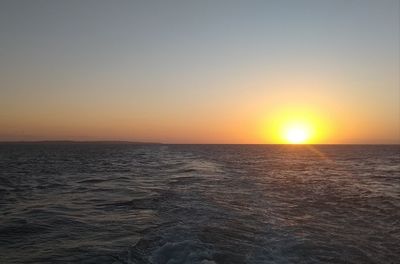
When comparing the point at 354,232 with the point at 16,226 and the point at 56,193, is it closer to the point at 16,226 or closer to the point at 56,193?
the point at 16,226

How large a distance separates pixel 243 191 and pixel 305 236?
10.3 metres

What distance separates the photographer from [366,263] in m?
9.09

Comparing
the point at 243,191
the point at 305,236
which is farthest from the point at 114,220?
the point at 243,191

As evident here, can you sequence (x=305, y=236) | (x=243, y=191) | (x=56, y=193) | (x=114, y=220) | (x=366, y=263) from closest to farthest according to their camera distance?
(x=366, y=263) < (x=305, y=236) < (x=114, y=220) < (x=56, y=193) < (x=243, y=191)

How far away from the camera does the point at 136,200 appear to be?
57.8ft

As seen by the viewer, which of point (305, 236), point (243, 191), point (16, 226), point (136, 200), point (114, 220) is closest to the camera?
point (305, 236)

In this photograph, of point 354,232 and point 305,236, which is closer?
point 305,236

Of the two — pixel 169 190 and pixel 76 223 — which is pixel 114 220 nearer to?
pixel 76 223

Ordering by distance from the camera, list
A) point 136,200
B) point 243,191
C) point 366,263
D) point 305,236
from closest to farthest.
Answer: point 366,263
point 305,236
point 136,200
point 243,191

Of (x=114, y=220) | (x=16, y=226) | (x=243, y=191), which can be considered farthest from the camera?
(x=243, y=191)

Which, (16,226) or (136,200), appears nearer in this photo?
(16,226)

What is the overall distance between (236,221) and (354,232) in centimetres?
350

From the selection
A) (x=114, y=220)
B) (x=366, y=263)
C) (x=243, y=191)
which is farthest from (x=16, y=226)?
(x=243, y=191)

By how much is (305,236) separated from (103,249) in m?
5.34
